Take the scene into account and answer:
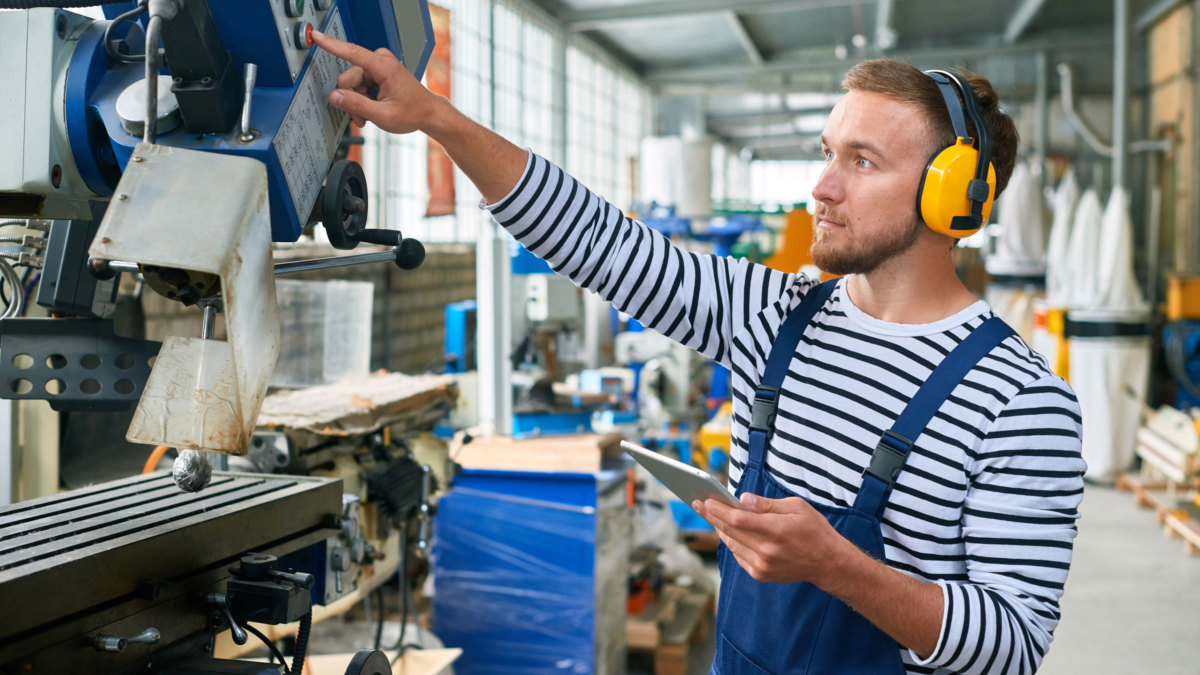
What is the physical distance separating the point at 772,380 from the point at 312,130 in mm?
588

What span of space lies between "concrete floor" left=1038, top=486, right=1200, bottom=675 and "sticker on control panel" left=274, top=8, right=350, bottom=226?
3082 mm

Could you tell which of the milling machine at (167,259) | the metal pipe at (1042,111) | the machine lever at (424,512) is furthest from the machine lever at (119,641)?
the metal pipe at (1042,111)

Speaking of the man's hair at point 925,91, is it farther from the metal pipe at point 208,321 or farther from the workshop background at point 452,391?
the metal pipe at point 208,321

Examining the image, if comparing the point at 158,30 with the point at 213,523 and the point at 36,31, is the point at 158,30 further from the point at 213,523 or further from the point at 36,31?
the point at 213,523

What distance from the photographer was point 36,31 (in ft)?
2.55

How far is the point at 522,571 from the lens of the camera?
8.54ft

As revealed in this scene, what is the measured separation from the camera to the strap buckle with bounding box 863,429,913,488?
96 centimetres

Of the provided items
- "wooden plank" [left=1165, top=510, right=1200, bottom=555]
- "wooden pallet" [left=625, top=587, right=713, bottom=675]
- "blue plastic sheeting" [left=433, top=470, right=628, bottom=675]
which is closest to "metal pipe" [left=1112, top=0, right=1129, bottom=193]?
"wooden plank" [left=1165, top=510, right=1200, bottom=555]

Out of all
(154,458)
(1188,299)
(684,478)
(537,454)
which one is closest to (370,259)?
(684,478)

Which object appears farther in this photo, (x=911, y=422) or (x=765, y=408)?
(x=765, y=408)

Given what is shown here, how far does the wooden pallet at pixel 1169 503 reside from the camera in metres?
4.23

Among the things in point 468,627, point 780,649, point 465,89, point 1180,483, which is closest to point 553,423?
point 468,627

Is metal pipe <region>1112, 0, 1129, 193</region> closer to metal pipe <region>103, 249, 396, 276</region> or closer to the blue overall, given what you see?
the blue overall

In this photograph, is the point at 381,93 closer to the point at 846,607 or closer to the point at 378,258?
the point at 378,258
